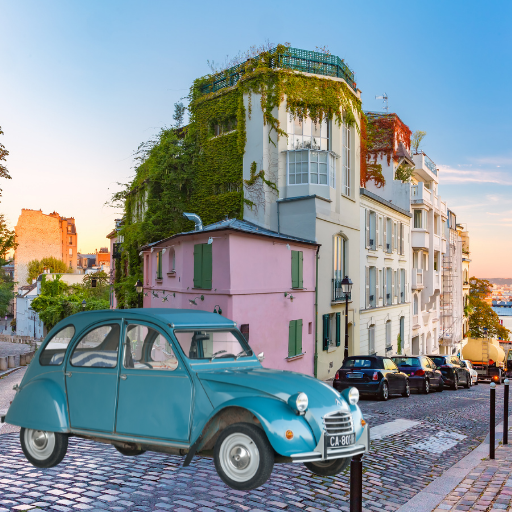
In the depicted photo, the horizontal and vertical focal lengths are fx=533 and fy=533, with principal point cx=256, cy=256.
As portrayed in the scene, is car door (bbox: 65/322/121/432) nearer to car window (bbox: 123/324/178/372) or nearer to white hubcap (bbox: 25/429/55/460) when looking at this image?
car window (bbox: 123/324/178/372)

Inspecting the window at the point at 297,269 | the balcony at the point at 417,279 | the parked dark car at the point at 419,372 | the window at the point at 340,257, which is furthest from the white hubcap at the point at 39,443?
the balcony at the point at 417,279

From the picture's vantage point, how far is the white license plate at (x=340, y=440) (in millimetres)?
4168

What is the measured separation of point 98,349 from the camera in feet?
15.6

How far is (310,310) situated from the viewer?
2375 cm

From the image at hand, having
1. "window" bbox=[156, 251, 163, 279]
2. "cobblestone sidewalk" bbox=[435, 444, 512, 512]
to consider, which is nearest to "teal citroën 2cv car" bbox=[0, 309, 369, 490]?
"cobblestone sidewalk" bbox=[435, 444, 512, 512]

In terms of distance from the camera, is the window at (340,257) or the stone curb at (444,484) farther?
the window at (340,257)

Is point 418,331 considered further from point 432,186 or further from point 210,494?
point 210,494

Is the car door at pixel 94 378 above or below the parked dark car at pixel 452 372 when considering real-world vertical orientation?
above

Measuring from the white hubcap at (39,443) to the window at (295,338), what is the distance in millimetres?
16903

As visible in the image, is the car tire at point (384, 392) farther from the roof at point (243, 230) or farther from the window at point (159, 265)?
the window at point (159, 265)

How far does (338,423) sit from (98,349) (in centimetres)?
218

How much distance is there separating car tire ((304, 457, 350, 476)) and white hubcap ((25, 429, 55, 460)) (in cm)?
231

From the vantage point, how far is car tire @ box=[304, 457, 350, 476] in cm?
448

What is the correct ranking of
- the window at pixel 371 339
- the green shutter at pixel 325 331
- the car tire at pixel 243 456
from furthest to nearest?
the window at pixel 371 339, the green shutter at pixel 325 331, the car tire at pixel 243 456
